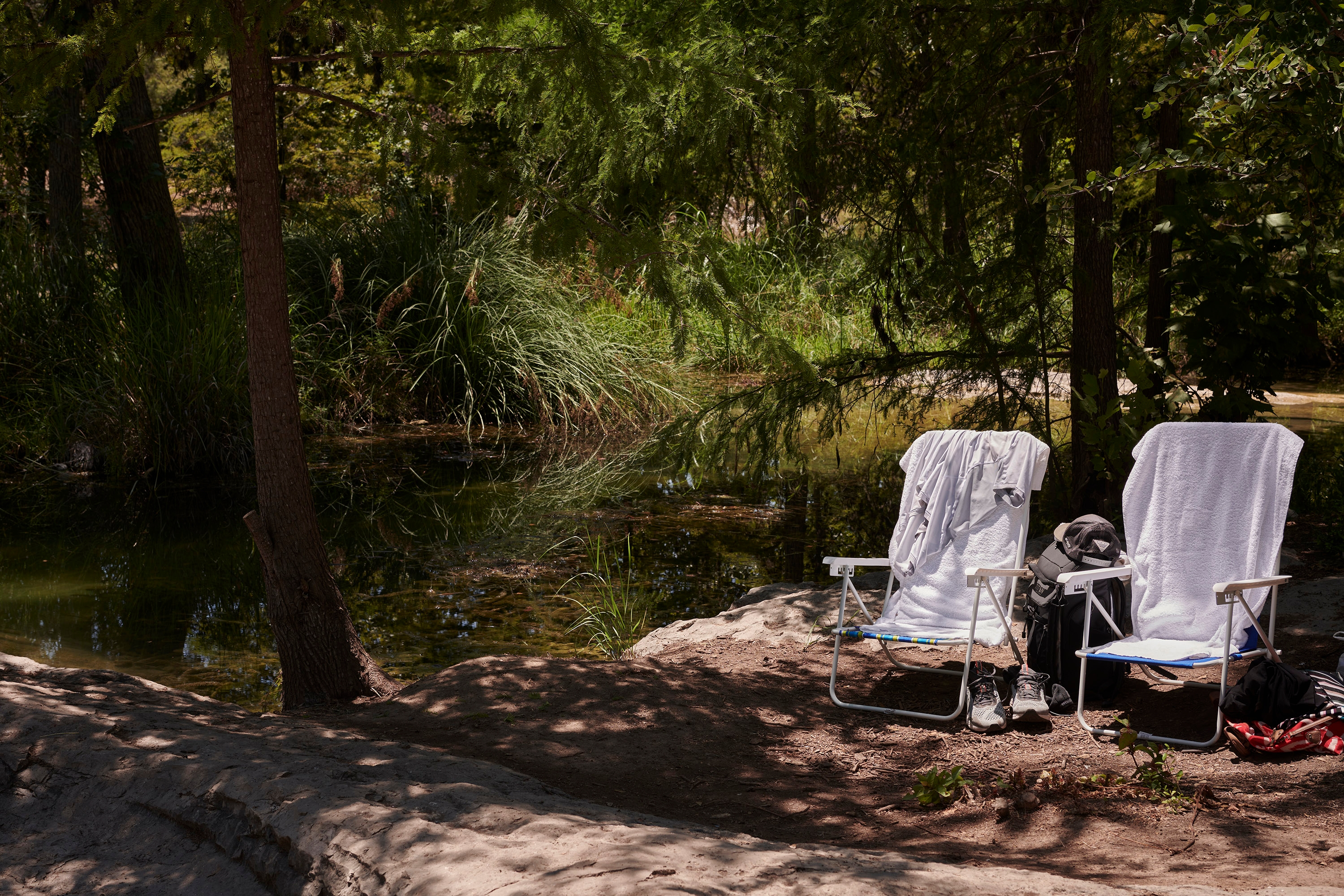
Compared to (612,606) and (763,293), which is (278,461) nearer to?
(612,606)

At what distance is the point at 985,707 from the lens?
4074mm

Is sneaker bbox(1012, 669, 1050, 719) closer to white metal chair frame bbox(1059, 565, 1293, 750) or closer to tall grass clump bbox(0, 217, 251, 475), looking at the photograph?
white metal chair frame bbox(1059, 565, 1293, 750)

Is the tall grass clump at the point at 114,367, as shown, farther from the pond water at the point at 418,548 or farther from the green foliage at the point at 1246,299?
the green foliage at the point at 1246,299

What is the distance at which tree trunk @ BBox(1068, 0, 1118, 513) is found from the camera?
6156 millimetres

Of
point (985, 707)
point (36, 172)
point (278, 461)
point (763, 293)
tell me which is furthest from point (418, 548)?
point (36, 172)

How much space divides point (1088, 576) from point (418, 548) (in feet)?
15.8

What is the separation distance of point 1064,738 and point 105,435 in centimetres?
853

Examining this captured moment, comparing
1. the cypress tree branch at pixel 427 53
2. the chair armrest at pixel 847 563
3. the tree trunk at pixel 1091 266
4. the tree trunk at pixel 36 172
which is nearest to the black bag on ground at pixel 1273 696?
the chair armrest at pixel 847 563

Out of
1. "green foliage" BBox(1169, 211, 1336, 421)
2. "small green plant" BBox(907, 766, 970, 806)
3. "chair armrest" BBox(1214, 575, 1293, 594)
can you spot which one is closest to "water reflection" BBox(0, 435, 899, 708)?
"green foliage" BBox(1169, 211, 1336, 421)

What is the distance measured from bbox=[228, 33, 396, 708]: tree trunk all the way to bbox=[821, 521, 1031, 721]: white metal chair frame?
1.97m

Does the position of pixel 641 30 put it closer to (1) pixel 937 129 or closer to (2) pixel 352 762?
(1) pixel 937 129

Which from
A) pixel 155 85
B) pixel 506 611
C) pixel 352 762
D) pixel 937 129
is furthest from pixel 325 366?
pixel 155 85

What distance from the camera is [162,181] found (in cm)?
979

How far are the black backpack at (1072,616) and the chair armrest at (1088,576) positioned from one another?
3.9 inches
